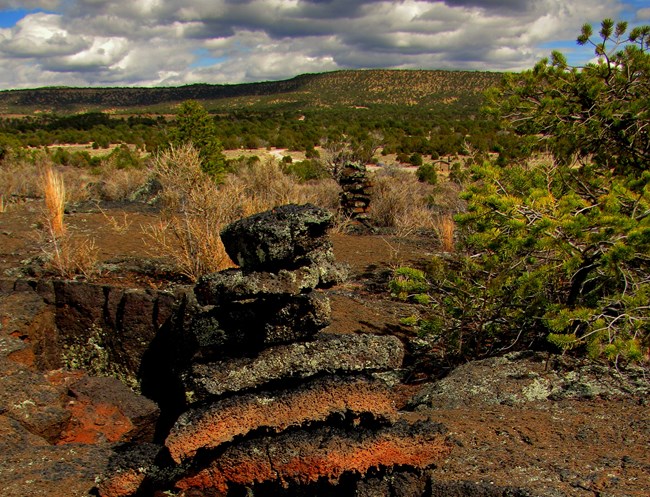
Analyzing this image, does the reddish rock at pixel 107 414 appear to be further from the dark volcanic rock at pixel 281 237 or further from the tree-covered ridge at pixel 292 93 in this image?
the tree-covered ridge at pixel 292 93

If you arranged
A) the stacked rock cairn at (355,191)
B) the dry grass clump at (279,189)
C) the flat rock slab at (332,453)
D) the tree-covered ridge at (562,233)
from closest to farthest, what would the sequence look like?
the flat rock slab at (332,453), the tree-covered ridge at (562,233), the dry grass clump at (279,189), the stacked rock cairn at (355,191)

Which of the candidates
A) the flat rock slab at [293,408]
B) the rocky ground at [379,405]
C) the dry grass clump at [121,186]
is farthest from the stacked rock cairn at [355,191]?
the flat rock slab at [293,408]

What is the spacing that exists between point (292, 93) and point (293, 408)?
9093 cm

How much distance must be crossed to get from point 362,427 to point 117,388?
2751 mm

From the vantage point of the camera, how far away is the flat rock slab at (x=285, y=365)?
3178 mm

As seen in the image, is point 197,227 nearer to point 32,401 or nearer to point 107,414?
point 107,414

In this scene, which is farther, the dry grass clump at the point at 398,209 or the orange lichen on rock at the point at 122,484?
the dry grass clump at the point at 398,209

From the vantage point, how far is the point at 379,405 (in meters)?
3.13

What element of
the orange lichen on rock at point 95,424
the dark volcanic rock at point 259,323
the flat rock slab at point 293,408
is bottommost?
the orange lichen on rock at point 95,424

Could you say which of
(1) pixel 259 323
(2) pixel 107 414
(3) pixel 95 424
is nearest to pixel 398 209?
(2) pixel 107 414

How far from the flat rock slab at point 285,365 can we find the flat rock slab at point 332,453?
326 mm

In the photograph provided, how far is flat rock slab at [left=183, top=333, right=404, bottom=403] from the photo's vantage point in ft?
10.4

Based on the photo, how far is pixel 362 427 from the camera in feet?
10.2

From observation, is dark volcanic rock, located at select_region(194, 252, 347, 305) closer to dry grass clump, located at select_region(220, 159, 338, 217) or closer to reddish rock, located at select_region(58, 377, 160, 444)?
reddish rock, located at select_region(58, 377, 160, 444)
